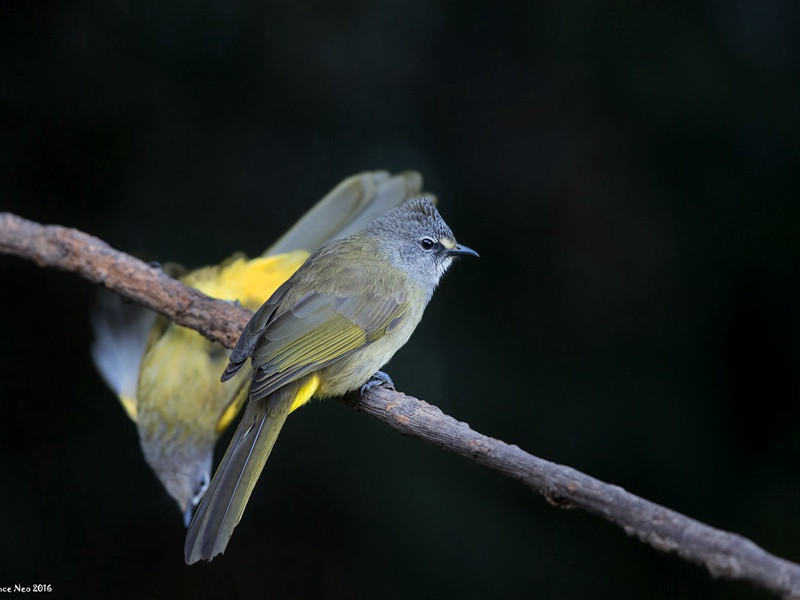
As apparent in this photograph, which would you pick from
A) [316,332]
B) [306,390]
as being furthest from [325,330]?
[306,390]

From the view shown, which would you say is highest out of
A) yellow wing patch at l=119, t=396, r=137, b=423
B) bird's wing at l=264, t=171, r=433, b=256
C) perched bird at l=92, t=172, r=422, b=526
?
bird's wing at l=264, t=171, r=433, b=256

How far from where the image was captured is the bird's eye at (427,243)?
3207mm

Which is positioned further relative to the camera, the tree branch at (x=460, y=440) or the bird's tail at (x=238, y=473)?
the bird's tail at (x=238, y=473)

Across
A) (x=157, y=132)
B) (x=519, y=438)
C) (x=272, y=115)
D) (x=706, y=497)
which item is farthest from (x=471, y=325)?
(x=157, y=132)

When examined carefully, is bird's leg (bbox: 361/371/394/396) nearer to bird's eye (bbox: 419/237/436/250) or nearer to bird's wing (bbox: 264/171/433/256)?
bird's eye (bbox: 419/237/436/250)

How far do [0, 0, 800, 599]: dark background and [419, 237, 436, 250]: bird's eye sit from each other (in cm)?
82

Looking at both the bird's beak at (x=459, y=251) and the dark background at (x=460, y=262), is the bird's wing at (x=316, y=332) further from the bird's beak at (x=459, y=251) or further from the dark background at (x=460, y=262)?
the dark background at (x=460, y=262)

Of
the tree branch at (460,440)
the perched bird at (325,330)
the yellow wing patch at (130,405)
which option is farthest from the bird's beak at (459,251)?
the yellow wing patch at (130,405)

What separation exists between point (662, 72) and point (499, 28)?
2.95 ft

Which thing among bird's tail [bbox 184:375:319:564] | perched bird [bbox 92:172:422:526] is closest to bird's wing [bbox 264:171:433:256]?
perched bird [bbox 92:172:422:526]

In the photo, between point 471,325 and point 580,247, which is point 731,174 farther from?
point 471,325

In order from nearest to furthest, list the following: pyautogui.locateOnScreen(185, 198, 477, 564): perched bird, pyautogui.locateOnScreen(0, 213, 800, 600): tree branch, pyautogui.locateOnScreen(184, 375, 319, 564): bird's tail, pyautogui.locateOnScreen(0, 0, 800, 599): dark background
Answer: pyautogui.locateOnScreen(0, 213, 800, 600): tree branch < pyautogui.locateOnScreen(184, 375, 319, 564): bird's tail < pyautogui.locateOnScreen(185, 198, 477, 564): perched bird < pyautogui.locateOnScreen(0, 0, 800, 599): dark background

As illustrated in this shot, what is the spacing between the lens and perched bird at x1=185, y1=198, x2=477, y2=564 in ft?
8.27

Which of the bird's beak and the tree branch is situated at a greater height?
the bird's beak
